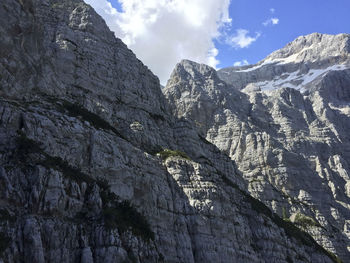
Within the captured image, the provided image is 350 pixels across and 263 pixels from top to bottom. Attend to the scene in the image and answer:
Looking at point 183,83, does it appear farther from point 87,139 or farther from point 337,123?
Result: point 87,139

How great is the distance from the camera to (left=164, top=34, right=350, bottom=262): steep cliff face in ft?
350

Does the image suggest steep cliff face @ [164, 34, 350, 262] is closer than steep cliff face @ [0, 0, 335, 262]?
No

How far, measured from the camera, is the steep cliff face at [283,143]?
107 m

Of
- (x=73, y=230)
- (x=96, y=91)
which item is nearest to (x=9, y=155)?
(x=73, y=230)

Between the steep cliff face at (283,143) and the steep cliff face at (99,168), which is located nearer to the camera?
the steep cliff face at (99,168)

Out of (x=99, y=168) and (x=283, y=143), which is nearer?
(x=99, y=168)

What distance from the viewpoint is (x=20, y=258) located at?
1361 inches

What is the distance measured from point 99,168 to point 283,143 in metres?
95.0

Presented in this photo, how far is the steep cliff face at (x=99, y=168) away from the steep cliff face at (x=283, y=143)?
19336mm

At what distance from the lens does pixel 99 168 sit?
5362 cm

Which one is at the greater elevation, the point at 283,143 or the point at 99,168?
the point at 283,143

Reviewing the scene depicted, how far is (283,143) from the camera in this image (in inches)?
5458

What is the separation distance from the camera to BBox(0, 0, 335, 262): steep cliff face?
39625mm

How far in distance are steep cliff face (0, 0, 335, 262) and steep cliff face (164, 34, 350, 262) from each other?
63.4 ft
